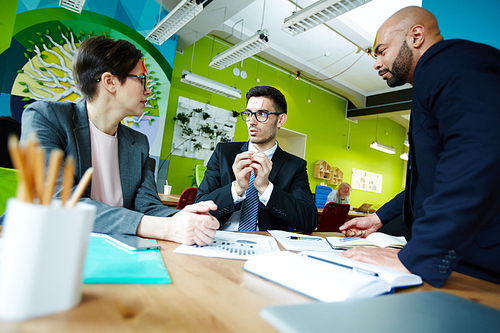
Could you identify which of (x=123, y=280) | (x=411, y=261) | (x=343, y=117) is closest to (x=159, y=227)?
(x=123, y=280)

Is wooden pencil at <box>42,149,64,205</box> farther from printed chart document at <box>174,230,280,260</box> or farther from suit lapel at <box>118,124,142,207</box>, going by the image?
suit lapel at <box>118,124,142,207</box>

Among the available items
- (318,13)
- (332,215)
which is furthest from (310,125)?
(318,13)

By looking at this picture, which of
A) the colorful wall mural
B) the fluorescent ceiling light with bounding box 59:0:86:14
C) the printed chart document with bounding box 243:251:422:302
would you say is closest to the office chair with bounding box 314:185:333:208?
the colorful wall mural

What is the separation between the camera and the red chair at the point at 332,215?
13.5ft

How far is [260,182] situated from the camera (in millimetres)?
1630

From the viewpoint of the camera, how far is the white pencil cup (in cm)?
34

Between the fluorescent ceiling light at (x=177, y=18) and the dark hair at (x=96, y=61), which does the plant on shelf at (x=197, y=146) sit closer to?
the fluorescent ceiling light at (x=177, y=18)

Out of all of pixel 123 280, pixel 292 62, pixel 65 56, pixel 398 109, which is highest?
pixel 292 62

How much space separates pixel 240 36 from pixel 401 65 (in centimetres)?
590

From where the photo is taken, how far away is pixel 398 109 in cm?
823

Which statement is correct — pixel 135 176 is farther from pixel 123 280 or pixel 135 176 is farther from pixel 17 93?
pixel 17 93

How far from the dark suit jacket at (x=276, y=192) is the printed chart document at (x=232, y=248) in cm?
46

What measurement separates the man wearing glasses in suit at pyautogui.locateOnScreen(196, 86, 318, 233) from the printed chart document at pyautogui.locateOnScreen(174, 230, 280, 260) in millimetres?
451

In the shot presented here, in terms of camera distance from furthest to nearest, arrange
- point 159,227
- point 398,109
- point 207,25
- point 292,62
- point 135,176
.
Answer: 1. point 398,109
2. point 292,62
3. point 207,25
4. point 135,176
5. point 159,227
